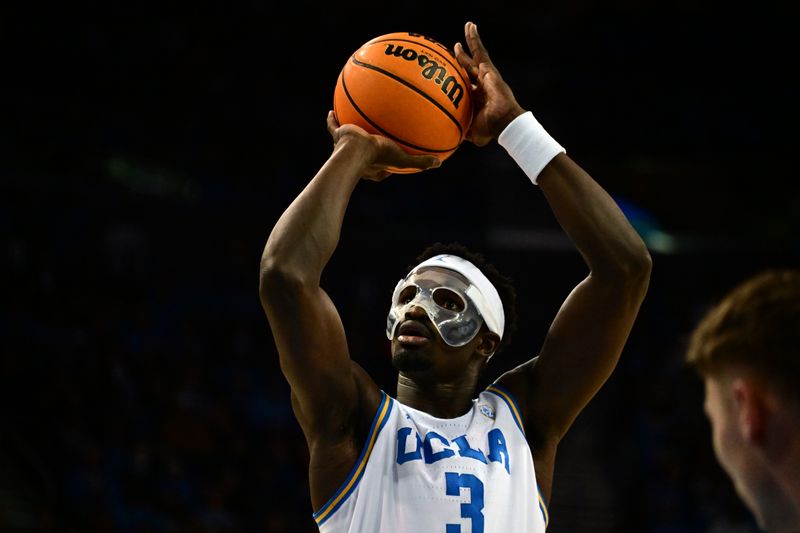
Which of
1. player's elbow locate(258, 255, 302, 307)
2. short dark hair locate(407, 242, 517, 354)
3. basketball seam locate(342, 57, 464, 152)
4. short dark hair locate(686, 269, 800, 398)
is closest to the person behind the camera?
short dark hair locate(686, 269, 800, 398)

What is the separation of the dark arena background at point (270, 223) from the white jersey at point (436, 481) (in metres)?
5.59

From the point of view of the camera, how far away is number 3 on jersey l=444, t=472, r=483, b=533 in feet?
10.6

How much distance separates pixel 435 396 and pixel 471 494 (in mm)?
466

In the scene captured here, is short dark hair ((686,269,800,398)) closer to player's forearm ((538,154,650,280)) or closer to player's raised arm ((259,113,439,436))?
player's raised arm ((259,113,439,436))

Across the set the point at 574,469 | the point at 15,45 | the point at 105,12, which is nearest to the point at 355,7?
the point at 105,12

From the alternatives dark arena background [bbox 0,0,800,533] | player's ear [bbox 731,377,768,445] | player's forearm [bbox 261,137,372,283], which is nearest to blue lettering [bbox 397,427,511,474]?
player's forearm [bbox 261,137,372,283]

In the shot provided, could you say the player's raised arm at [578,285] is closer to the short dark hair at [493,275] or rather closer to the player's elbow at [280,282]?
the short dark hair at [493,275]

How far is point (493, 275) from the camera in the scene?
4031 mm

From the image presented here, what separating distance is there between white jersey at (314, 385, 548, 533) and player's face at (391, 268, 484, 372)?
18cm

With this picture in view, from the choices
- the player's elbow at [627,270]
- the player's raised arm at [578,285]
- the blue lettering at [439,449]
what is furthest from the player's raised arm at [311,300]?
the player's elbow at [627,270]

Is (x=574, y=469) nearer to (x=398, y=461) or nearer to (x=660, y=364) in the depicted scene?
(x=660, y=364)

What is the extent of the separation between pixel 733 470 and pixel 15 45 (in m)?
12.1

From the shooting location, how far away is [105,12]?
43.5ft

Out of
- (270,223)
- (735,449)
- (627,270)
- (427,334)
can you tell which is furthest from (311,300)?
(270,223)
